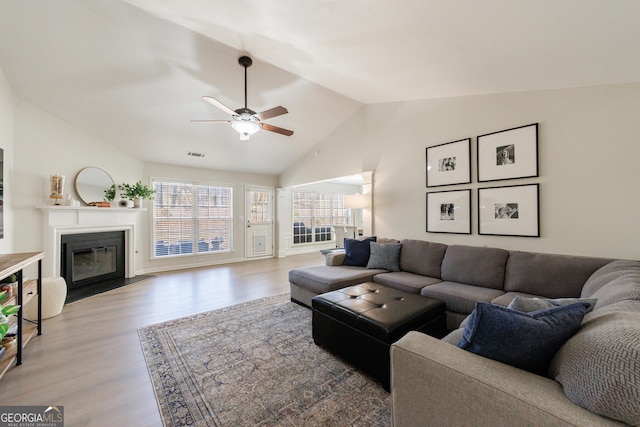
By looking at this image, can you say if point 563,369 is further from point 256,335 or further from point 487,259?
point 256,335

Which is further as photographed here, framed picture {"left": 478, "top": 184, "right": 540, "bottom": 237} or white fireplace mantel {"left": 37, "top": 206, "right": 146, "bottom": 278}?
white fireplace mantel {"left": 37, "top": 206, "right": 146, "bottom": 278}

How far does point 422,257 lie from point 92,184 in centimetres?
544

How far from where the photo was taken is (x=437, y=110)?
11.7ft

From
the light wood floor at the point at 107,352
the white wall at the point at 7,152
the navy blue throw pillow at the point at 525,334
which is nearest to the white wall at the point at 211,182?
the light wood floor at the point at 107,352

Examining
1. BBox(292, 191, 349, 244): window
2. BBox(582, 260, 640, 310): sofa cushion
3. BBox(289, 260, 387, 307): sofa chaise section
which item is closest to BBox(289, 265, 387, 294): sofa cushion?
BBox(289, 260, 387, 307): sofa chaise section

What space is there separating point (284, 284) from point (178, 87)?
3.43 metres

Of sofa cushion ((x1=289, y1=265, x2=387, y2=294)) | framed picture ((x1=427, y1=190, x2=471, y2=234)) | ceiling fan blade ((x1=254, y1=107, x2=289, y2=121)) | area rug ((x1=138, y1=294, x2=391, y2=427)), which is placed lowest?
area rug ((x1=138, y1=294, x2=391, y2=427))

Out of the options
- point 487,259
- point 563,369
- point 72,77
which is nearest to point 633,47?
point 487,259

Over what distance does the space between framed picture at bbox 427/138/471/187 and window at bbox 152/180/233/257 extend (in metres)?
4.86

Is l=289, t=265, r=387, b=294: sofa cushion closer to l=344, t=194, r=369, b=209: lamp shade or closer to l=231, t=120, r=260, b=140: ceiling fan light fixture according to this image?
l=344, t=194, r=369, b=209: lamp shade

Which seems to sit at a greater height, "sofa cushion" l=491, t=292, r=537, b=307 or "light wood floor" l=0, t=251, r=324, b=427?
"sofa cushion" l=491, t=292, r=537, b=307

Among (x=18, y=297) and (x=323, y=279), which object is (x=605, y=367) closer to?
(x=323, y=279)

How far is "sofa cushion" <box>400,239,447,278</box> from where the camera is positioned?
10.3 feet

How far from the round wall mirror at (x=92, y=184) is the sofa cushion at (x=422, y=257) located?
5164 millimetres
